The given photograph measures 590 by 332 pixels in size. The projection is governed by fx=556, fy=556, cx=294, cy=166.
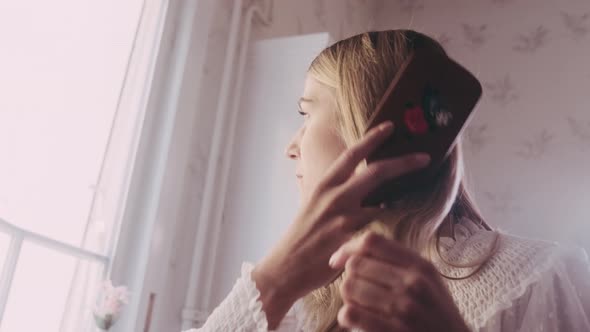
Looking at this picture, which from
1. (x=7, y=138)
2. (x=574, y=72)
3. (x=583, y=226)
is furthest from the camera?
(x=574, y=72)

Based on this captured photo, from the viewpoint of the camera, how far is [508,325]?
58cm

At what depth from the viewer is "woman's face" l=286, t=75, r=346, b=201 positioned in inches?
25.6

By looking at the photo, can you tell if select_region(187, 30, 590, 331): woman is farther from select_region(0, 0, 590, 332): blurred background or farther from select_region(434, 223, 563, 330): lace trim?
select_region(0, 0, 590, 332): blurred background

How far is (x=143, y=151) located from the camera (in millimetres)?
1031

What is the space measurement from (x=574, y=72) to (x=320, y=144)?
1.51m

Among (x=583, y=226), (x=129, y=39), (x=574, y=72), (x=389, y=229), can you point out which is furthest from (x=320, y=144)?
(x=574, y=72)

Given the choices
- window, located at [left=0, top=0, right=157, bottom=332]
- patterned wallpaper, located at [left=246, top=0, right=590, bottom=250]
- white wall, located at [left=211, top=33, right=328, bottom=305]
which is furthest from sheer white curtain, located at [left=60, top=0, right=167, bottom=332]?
patterned wallpaper, located at [left=246, top=0, right=590, bottom=250]

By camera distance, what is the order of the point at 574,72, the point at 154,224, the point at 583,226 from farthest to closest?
1. the point at 574,72
2. the point at 583,226
3. the point at 154,224

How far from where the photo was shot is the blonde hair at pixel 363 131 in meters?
0.58

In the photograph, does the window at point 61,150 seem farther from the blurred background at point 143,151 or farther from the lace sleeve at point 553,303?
the lace sleeve at point 553,303

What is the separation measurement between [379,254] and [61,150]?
2.18 ft

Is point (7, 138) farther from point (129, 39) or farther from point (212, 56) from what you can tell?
point (212, 56)

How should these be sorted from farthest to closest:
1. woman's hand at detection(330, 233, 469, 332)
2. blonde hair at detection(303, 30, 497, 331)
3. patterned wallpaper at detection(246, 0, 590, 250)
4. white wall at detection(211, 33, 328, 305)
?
patterned wallpaper at detection(246, 0, 590, 250), white wall at detection(211, 33, 328, 305), blonde hair at detection(303, 30, 497, 331), woman's hand at detection(330, 233, 469, 332)

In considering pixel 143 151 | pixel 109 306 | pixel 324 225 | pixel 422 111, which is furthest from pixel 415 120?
Answer: pixel 143 151
